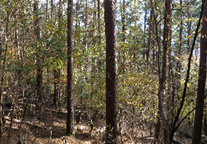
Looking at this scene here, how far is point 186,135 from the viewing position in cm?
1587

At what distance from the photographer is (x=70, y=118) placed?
393 inches

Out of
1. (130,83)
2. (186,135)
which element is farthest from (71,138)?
(186,135)

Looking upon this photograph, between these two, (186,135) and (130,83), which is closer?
(130,83)

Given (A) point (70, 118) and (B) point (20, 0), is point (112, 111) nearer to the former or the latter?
(B) point (20, 0)

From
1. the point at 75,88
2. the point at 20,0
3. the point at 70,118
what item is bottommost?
the point at 70,118

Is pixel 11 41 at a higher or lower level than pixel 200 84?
higher

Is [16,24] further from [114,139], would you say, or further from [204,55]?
[204,55]

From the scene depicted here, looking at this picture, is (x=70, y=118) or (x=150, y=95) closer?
(x=150, y=95)

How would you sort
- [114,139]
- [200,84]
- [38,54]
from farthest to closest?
[200,84] → [38,54] → [114,139]

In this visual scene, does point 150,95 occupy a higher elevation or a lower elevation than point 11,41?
lower

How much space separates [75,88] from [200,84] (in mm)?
8780

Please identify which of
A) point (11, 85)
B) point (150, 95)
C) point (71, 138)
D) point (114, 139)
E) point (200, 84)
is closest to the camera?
point (114, 139)

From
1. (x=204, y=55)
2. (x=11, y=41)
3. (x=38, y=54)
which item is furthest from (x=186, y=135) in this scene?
(x=11, y=41)

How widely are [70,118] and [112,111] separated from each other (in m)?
5.12
